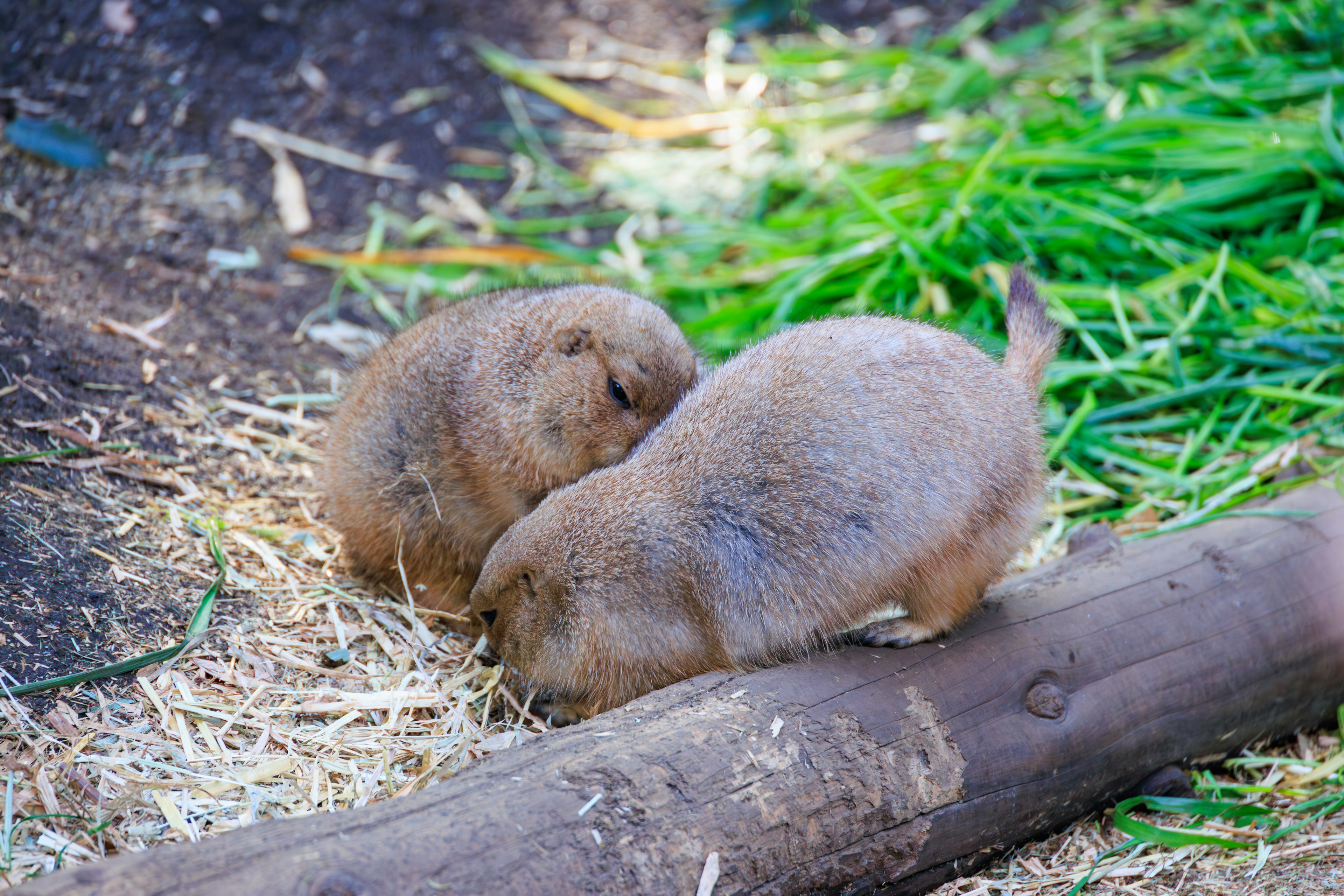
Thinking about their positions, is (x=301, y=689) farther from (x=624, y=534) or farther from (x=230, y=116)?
(x=230, y=116)

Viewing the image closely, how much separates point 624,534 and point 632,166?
16.6 feet

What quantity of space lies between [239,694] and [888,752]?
2226 millimetres

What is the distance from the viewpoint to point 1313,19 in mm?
6824

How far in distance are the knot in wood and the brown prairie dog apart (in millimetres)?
346

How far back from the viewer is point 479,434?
4.35 metres

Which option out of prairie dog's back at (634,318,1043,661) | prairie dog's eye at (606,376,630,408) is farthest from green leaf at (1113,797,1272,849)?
prairie dog's eye at (606,376,630,408)

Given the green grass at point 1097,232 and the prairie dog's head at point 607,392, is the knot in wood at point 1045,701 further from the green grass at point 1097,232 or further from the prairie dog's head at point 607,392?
the prairie dog's head at point 607,392

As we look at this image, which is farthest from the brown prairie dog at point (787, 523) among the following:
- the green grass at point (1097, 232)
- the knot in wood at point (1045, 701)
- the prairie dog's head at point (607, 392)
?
the green grass at point (1097, 232)

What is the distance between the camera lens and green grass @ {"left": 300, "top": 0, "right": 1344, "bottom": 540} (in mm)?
5035

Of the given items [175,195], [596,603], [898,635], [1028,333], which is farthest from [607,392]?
[175,195]

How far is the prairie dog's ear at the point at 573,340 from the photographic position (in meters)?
4.53

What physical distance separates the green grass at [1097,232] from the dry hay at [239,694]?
207 centimetres

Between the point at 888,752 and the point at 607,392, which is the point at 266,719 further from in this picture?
the point at 888,752

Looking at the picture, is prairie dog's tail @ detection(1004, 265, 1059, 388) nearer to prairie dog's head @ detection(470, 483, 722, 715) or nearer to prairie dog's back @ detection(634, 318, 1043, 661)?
prairie dog's back @ detection(634, 318, 1043, 661)
